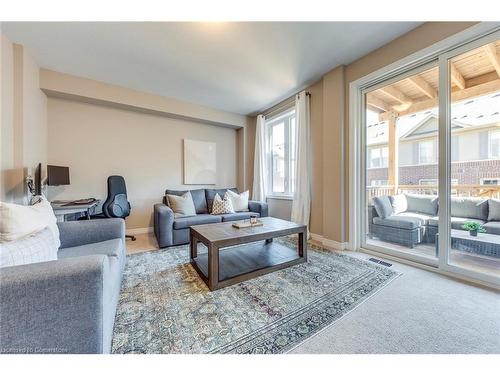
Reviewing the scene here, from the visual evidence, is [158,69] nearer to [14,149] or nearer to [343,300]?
[14,149]

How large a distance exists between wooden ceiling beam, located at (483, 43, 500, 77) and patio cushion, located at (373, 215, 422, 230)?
1.59 metres

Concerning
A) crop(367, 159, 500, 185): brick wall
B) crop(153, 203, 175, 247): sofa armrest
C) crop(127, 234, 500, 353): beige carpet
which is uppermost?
crop(367, 159, 500, 185): brick wall

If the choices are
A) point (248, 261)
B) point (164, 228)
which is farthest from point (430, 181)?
point (164, 228)

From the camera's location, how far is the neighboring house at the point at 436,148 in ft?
6.22

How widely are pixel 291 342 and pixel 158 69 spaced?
3404 millimetres

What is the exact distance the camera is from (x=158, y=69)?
2.82m

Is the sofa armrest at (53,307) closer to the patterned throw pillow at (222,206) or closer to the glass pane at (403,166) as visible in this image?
the patterned throw pillow at (222,206)

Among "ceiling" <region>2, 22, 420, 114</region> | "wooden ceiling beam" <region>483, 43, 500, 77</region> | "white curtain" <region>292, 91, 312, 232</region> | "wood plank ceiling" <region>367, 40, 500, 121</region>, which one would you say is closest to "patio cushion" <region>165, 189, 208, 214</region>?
"white curtain" <region>292, 91, 312, 232</region>

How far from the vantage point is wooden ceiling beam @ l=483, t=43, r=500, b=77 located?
1.82m

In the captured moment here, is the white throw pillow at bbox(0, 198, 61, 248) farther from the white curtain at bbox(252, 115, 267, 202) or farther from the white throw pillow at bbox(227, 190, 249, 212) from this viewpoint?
the white curtain at bbox(252, 115, 267, 202)

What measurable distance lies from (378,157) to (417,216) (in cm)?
86

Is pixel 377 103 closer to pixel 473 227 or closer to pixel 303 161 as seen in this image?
pixel 303 161
